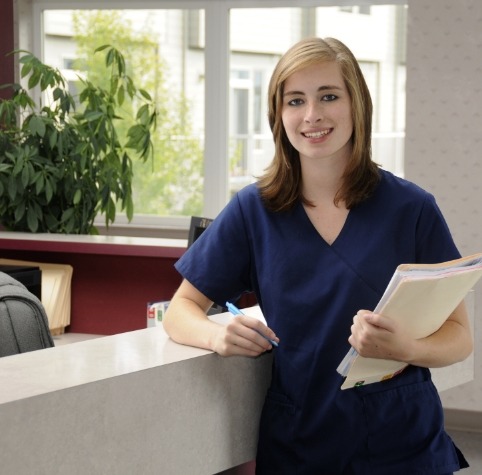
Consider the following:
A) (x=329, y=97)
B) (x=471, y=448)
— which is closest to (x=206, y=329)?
(x=329, y=97)

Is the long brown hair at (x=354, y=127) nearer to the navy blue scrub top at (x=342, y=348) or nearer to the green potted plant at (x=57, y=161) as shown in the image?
the navy blue scrub top at (x=342, y=348)

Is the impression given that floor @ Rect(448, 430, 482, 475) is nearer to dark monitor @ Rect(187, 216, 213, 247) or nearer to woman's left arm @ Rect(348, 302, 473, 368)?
dark monitor @ Rect(187, 216, 213, 247)

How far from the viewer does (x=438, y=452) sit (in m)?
1.60

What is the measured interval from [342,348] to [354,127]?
0.36 metres

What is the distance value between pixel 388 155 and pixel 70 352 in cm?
472

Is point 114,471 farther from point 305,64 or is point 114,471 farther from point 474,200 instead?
point 474,200

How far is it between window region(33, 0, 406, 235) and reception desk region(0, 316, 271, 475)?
456 cm

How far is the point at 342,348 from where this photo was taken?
1.59 meters

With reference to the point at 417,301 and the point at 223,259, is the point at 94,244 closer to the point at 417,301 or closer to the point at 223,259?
the point at 223,259

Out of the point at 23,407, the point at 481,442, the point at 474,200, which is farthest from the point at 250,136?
the point at 23,407

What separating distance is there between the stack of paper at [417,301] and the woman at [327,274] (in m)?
0.04

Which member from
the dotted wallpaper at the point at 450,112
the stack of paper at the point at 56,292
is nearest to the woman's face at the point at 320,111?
the stack of paper at the point at 56,292

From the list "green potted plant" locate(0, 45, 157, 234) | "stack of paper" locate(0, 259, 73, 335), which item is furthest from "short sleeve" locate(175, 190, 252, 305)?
"green potted plant" locate(0, 45, 157, 234)

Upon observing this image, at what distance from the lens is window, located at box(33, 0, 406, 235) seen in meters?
6.09
